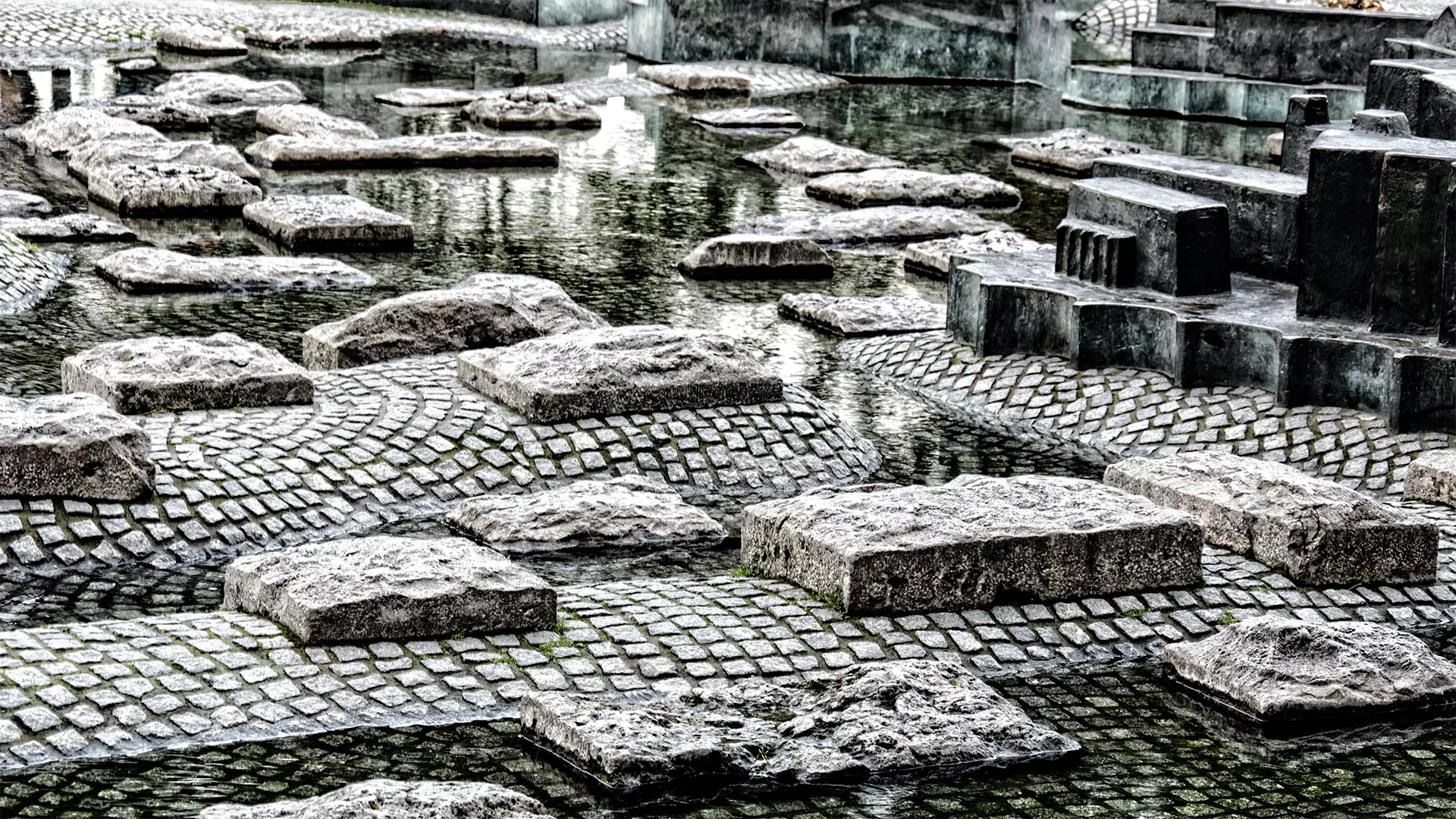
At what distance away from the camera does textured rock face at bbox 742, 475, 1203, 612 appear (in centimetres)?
696

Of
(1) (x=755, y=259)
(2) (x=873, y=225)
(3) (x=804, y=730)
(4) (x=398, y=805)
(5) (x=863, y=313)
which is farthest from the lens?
(2) (x=873, y=225)

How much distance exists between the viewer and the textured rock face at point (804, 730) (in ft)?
18.9

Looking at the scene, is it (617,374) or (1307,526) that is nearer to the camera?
(1307,526)

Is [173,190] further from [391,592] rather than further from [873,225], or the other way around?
[391,592]

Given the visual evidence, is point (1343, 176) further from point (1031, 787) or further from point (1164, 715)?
point (1031, 787)

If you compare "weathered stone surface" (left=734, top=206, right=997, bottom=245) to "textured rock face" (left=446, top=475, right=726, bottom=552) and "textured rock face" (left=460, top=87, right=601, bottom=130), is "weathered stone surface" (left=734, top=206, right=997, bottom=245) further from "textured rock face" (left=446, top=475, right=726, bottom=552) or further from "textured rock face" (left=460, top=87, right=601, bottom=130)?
"textured rock face" (left=446, top=475, right=726, bottom=552)

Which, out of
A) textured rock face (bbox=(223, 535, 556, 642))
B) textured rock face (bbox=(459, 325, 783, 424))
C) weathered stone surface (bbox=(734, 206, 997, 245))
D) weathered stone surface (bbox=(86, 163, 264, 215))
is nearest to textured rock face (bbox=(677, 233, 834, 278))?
weathered stone surface (bbox=(734, 206, 997, 245))

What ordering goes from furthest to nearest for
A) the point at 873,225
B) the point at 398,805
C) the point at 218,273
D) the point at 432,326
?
the point at 873,225
the point at 218,273
the point at 432,326
the point at 398,805

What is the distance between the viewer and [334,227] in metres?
13.6

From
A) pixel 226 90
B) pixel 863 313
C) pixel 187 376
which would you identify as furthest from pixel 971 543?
pixel 226 90

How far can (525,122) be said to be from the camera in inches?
767

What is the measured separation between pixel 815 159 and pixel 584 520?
32.8 feet

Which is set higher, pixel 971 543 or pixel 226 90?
pixel 226 90

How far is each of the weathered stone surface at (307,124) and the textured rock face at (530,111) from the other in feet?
4.30
